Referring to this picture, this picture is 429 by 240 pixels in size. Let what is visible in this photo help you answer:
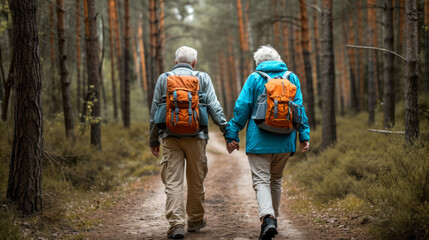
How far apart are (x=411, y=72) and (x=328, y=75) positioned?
14.1ft

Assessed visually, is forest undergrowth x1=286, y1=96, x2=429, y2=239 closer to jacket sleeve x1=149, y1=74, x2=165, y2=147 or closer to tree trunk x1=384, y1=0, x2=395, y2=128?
tree trunk x1=384, y1=0, x2=395, y2=128

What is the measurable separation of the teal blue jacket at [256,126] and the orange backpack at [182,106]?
0.46 metres

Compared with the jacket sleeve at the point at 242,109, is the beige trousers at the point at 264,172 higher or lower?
lower

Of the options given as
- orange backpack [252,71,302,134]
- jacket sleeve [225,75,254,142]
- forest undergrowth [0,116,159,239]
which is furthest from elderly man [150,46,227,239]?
forest undergrowth [0,116,159,239]

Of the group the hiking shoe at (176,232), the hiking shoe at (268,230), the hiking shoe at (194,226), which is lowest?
the hiking shoe at (194,226)

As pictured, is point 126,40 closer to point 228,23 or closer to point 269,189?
point 269,189

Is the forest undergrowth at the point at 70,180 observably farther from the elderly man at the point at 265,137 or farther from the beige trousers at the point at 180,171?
the elderly man at the point at 265,137

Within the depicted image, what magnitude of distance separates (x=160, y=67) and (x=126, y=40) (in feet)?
6.70

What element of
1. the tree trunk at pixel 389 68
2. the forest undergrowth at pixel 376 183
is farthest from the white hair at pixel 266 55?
the tree trunk at pixel 389 68

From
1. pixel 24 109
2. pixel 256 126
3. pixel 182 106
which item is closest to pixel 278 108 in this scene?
pixel 256 126

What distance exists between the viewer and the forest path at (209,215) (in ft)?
15.2

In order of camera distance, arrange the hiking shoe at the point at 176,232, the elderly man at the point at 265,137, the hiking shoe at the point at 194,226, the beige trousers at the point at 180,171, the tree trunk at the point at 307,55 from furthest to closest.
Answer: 1. the tree trunk at the point at 307,55
2. the hiking shoe at the point at 194,226
3. the beige trousers at the point at 180,171
4. the hiking shoe at the point at 176,232
5. the elderly man at the point at 265,137

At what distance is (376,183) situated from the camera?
5.62 meters

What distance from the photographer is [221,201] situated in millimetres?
7266
